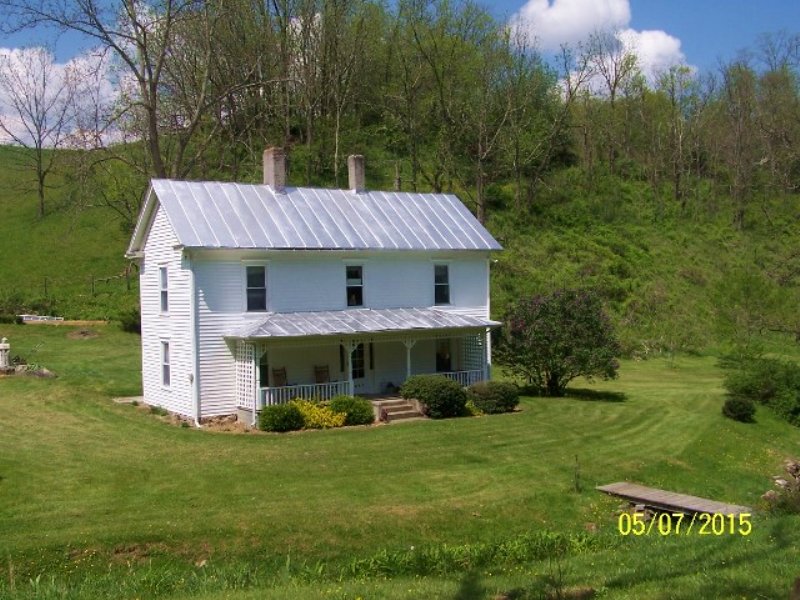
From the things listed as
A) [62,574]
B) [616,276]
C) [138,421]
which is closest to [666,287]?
[616,276]

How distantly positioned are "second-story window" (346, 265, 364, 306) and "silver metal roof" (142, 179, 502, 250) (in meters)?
0.89

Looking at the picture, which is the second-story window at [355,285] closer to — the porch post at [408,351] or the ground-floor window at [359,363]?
the ground-floor window at [359,363]

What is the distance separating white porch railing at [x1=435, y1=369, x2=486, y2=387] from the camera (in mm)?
28453

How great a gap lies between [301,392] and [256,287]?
3.42 metres

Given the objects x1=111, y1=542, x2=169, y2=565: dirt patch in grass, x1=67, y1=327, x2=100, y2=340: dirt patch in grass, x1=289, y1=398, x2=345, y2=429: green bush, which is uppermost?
x1=67, y1=327, x2=100, y2=340: dirt patch in grass

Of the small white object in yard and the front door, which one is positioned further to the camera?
the small white object in yard

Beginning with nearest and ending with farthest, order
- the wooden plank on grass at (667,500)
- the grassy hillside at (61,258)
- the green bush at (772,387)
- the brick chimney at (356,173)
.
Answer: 1. the wooden plank on grass at (667,500)
2. the green bush at (772,387)
3. the brick chimney at (356,173)
4. the grassy hillside at (61,258)

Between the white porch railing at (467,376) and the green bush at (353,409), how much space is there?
4607 mm

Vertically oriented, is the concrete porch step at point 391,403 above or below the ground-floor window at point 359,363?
below

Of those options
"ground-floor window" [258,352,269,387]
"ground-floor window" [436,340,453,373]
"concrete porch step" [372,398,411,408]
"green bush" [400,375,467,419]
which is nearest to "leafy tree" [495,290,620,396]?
"ground-floor window" [436,340,453,373]

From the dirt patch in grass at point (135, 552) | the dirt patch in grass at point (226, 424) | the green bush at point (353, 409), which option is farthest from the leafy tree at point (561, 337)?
the dirt patch in grass at point (135, 552)

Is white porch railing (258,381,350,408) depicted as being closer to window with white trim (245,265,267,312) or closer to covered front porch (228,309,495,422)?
covered front porch (228,309,495,422)

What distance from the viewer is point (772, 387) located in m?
29.7

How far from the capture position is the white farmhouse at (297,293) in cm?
2455
